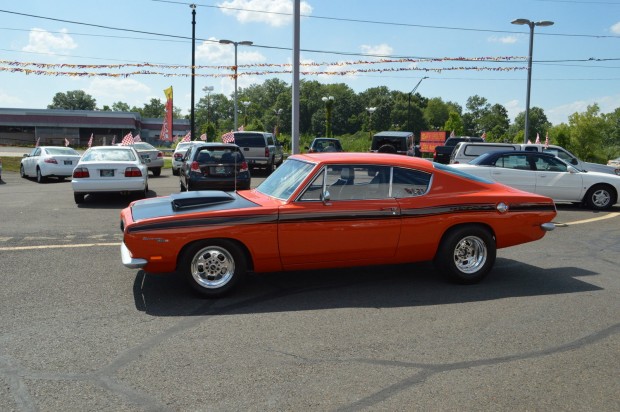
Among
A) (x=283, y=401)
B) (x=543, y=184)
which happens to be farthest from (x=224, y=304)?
(x=543, y=184)

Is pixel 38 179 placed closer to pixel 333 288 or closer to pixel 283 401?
pixel 333 288

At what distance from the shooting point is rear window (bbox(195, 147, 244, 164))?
1392cm

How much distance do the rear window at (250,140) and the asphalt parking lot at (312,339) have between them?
16091mm

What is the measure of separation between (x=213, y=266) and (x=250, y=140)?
18.1 meters

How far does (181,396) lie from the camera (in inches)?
142

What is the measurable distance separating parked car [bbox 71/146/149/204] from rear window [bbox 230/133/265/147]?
32.8 feet

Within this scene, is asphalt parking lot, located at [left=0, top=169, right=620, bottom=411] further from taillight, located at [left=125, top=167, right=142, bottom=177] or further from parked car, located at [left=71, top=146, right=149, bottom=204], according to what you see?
taillight, located at [left=125, top=167, right=142, bottom=177]

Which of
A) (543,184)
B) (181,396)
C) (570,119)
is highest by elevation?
(570,119)

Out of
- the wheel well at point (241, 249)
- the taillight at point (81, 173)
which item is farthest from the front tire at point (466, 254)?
the taillight at point (81, 173)

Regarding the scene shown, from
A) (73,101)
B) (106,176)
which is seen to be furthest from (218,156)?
(73,101)

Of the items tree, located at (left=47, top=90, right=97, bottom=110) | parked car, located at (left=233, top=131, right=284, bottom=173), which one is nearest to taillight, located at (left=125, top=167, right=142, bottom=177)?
parked car, located at (left=233, top=131, right=284, bottom=173)

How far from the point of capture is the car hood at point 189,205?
584 cm

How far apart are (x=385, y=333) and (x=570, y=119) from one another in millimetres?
82278

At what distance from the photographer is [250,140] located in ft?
77.0
